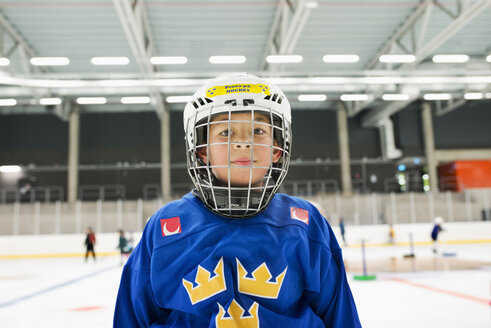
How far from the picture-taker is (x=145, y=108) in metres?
23.2

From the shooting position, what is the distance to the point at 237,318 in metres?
1.06

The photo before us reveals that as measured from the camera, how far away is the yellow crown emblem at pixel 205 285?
42.0 inches

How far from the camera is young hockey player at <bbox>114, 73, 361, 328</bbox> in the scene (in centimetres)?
108

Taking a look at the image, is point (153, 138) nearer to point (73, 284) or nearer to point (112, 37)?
point (112, 37)

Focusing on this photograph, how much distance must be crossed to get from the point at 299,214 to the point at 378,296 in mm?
5231

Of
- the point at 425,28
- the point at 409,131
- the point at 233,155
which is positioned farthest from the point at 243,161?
the point at 409,131

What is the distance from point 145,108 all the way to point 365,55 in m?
12.1

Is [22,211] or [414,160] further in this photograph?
[414,160]

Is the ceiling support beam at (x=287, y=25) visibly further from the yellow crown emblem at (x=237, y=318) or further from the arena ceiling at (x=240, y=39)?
the yellow crown emblem at (x=237, y=318)

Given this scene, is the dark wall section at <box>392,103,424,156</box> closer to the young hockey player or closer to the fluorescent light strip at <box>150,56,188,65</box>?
the fluorescent light strip at <box>150,56,188,65</box>

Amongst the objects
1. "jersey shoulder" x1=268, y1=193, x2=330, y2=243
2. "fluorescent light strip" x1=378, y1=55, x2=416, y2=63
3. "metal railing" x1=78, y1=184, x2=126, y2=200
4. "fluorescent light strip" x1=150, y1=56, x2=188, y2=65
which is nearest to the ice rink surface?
"jersey shoulder" x1=268, y1=193, x2=330, y2=243

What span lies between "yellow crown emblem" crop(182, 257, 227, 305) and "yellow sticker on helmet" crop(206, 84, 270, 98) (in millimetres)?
453

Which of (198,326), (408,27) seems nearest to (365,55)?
(408,27)

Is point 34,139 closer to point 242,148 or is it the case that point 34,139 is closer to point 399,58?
point 399,58
